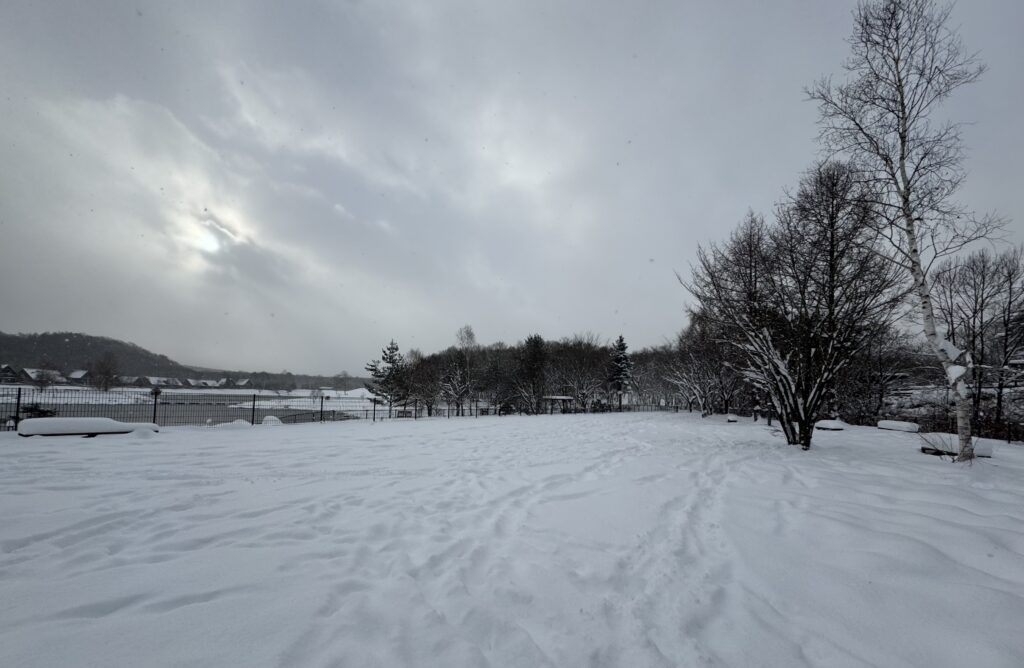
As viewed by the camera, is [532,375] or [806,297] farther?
[532,375]

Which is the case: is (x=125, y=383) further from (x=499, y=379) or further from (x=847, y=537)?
(x=847, y=537)

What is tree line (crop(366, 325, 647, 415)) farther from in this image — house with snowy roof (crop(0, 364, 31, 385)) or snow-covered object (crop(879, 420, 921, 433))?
house with snowy roof (crop(0, 364, 31, 385))

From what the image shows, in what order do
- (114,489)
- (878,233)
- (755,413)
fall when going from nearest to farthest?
(114,489)
(878,233)
(755,413)

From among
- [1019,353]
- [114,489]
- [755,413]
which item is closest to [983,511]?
[114,489]

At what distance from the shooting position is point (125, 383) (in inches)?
2763

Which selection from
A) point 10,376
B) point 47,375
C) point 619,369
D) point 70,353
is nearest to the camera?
point 619,369

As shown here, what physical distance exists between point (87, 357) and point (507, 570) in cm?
12881

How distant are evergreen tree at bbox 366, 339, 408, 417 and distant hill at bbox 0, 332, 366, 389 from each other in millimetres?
74576

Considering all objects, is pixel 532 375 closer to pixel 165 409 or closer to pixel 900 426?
pixel 900 426

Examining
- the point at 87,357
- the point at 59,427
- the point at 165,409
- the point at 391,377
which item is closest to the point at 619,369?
the point at 391,377

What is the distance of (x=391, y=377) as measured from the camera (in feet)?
135

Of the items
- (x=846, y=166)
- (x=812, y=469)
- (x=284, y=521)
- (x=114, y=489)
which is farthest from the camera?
(x=846, y=166)

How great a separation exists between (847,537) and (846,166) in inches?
421

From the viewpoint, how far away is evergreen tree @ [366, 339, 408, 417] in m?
40.5
